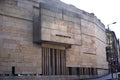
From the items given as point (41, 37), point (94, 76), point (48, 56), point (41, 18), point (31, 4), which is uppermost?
point (31, 4)

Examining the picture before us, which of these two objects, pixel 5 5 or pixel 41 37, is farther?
pixel 41 37

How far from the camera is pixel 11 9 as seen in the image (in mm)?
24969

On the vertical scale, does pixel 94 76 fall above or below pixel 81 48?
below

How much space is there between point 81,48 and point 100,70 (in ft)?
29.4

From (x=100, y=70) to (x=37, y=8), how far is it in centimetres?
1922

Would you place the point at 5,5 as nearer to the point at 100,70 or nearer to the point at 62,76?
the point at 62,76

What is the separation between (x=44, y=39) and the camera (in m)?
27.2

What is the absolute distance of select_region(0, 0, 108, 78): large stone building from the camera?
80.3ft

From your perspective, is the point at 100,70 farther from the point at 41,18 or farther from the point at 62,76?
the point at 41,18

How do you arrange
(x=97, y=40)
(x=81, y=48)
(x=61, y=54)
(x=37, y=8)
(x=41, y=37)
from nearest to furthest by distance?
1. (x=41, y=37)
2. (x=37, y=8)
3. (x=61, y=54)
4. (x=81, y=48)
5. (x=97, y=40)

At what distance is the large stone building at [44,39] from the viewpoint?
24483 mm

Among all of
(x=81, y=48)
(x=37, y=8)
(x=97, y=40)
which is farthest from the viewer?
(x=97, y=40)

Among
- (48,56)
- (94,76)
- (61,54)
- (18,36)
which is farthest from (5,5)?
(94,76)

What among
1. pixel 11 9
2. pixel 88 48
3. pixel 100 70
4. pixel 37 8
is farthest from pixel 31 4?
pixel 100 70
